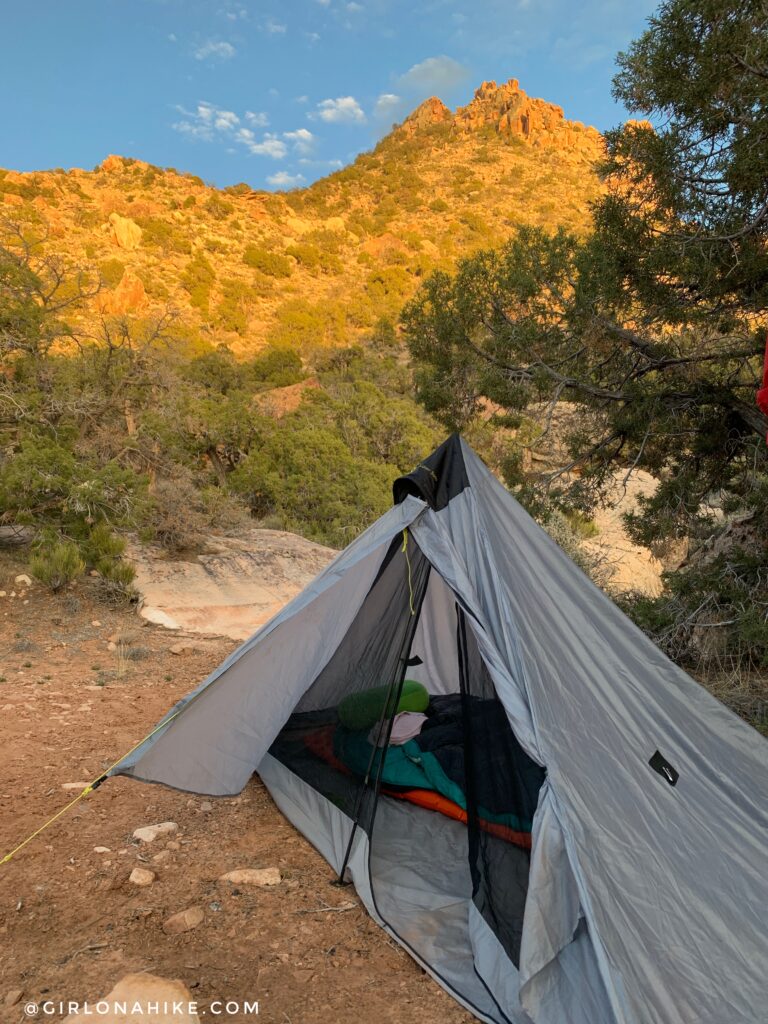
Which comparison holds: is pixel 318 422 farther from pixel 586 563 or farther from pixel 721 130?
pixel 721 130

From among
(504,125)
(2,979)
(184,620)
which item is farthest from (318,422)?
(504,125)

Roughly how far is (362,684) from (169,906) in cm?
124

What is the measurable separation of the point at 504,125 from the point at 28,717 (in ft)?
176

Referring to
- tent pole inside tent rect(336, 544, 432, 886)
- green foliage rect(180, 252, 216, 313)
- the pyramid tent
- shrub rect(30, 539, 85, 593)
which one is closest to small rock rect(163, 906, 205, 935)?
the pyramid tent

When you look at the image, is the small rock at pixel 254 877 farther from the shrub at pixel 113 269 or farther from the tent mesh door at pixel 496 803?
Result: the shrub at pixel 113 269

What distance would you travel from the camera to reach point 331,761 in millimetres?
3402

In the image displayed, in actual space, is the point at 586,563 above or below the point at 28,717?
above

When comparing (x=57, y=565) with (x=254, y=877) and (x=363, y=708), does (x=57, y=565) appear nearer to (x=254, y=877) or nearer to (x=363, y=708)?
(x=363, y=708)

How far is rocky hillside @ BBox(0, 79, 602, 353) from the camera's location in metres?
27.7

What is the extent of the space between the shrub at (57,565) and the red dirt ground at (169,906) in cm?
287

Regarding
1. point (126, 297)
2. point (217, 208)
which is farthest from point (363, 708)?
point (217, 208)

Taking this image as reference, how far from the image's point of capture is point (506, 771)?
281 centimetres

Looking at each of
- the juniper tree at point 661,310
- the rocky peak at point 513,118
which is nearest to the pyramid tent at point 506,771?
the juniper tree at point 661,310

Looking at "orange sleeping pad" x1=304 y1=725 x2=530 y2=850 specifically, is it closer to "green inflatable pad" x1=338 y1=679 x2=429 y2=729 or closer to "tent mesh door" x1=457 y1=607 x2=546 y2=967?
"green inflatable pad" x1=338 y1=679 x2=429 y2=729
